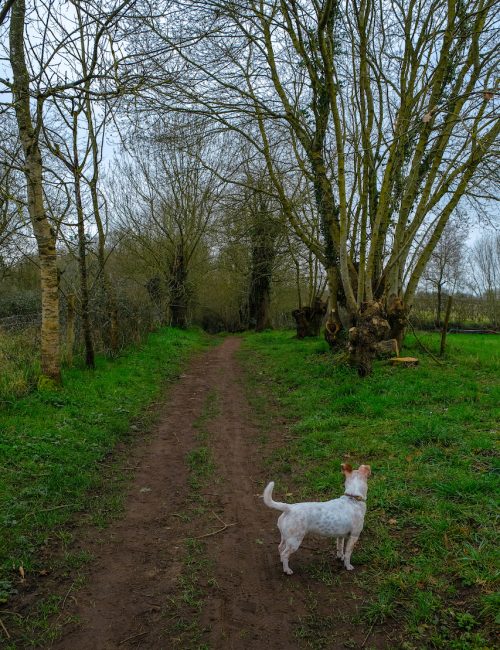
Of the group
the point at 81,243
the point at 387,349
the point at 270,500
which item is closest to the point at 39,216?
the point at 81,243

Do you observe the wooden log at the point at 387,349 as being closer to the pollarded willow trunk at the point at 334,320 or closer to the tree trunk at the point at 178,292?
→ the pollarded willow trunk at the point at 334,320

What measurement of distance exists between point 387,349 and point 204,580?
29.1 feet

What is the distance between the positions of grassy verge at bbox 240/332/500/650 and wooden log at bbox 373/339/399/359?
64 cm

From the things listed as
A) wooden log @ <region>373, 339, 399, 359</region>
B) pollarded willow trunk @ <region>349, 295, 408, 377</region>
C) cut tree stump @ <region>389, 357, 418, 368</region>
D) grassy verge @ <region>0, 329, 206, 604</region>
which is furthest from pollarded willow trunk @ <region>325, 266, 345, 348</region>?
grassy verge @ <region>0, 329, 206, 604</region>

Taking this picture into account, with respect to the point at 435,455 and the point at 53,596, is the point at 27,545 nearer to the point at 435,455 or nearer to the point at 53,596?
the point at 53,596

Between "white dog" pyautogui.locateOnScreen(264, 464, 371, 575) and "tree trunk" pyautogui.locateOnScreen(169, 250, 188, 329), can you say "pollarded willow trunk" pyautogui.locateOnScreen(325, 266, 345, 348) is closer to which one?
"white dog" pyautogui.locateOnScreen(264, 464, 371, 575)

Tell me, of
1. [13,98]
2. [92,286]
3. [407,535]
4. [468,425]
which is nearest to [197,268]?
[92,286]

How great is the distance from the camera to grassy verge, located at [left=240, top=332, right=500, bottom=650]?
10.9 ft

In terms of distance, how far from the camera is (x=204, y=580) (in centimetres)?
377

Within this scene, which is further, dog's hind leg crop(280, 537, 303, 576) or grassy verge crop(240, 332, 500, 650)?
dog's hind leg crop(280, 537, 303, 576)

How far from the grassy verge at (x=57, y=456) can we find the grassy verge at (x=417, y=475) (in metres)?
2.44

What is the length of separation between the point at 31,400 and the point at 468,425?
6.89 metres

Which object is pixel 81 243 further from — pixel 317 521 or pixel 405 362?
pixel 317 521

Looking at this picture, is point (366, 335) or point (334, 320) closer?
point (366, 335)
